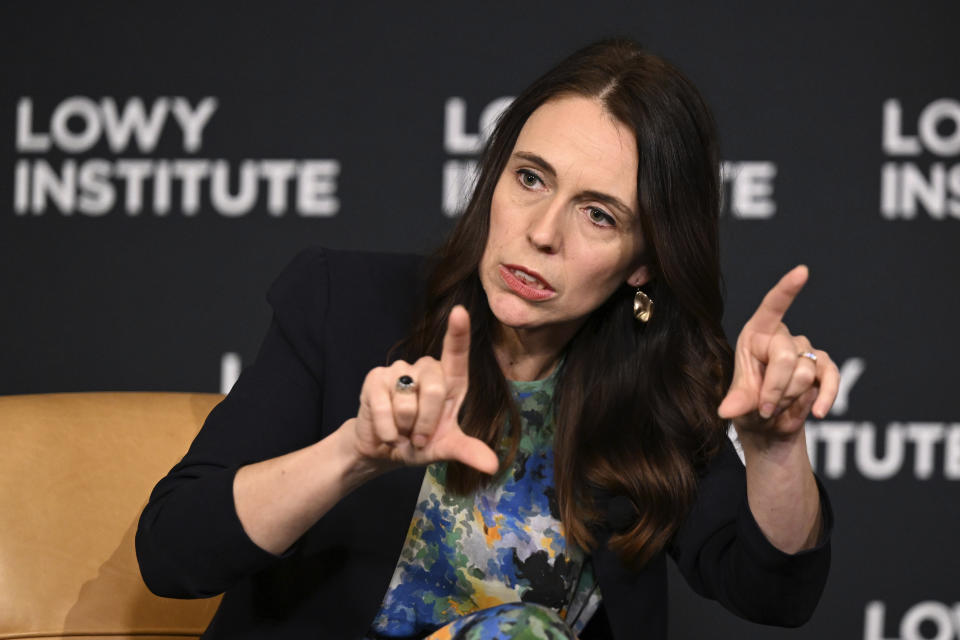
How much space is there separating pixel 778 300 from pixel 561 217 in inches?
12.5

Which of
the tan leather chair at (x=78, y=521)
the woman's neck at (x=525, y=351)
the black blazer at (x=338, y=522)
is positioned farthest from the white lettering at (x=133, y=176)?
the woman's neck at (x=525, y=351)

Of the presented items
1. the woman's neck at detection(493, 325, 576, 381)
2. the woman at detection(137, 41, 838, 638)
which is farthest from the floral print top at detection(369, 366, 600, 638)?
the woman's neck at detection(493, 325, 576, 381)

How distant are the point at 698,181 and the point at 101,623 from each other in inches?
37.5

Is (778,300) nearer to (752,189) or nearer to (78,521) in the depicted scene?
(78,521)

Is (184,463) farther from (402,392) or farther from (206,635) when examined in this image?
(402,392)

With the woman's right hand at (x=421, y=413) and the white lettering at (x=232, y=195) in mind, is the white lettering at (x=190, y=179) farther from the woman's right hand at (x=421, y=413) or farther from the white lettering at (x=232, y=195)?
the woman's right hand at (x=421, y=413)

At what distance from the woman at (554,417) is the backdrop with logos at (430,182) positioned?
868 mm

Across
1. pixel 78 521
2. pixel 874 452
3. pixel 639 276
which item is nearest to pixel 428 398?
pixel 639 276

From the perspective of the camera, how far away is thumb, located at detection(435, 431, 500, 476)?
99 centimetres

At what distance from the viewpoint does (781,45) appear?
2.25 meters

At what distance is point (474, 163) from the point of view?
7.36 ft

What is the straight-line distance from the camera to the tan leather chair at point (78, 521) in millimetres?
1417

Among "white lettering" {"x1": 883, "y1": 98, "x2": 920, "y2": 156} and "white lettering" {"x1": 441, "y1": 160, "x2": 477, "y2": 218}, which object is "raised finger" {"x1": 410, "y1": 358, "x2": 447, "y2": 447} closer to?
"white lettering" {"x1": 441, "y1": 160, "x2": 477, "y2": 218}

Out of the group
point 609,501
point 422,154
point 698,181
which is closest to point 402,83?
point 422,154
